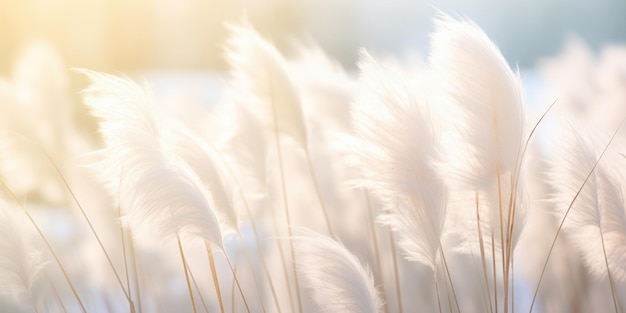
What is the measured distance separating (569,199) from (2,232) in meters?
0.58

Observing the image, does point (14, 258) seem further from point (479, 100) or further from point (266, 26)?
point (266, 26)

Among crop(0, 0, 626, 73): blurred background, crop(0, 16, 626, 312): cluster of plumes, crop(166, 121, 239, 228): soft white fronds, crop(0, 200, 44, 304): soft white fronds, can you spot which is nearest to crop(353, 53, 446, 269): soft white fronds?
crop(0, 16, 626, 312): cluster of plumes

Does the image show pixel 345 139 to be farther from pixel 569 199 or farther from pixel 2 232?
pixel 2 232

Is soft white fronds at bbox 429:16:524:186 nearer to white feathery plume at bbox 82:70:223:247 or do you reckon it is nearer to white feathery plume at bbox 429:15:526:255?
white feathery plume at bbox 429:15:526:255

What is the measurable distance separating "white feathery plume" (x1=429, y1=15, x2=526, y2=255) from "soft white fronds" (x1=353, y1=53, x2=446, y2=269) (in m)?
0.03

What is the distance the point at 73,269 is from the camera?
3.99ft

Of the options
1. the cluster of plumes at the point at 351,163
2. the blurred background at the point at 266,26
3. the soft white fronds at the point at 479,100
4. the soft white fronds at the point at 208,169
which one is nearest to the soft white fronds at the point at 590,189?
the cluster of plumes at the point at 351,163

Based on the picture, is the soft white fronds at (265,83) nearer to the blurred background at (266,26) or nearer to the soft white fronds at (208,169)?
the soft white fronds at (208,169)

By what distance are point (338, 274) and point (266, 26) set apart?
1.79m

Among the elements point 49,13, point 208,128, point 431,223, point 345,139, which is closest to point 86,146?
point 208,128

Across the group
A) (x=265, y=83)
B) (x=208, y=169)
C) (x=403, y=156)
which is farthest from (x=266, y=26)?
(x=403, y=156)

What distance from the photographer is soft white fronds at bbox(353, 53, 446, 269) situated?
67cm

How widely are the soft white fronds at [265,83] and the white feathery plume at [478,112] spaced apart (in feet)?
0.74

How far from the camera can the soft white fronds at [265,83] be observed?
0.86 m
